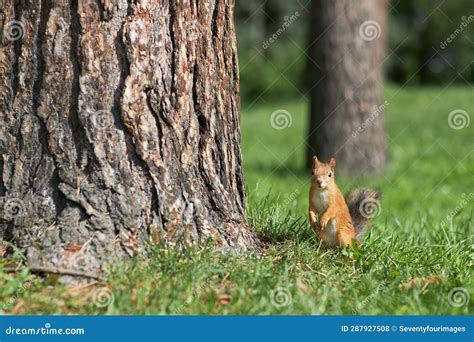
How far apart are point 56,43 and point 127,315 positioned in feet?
4.49

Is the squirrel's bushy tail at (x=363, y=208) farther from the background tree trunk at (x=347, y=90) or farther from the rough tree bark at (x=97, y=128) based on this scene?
the background tree trunk at (x=347, y=90)

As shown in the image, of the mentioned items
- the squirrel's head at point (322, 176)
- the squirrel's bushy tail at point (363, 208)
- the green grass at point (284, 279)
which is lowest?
the green grass at point (284, 279)

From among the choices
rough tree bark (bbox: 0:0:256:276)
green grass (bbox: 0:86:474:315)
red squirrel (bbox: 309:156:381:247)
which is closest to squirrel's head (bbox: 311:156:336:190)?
red squirrel (bbox: 309:156:381:247)

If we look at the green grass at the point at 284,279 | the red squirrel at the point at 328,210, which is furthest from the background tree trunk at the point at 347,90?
the red squirrel at the point at 328,210

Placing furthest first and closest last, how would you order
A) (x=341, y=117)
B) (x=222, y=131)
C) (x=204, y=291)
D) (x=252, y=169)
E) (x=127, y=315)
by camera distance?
1. (x=252, y=169)
2. (x=341, y=117)
3. (x=222, y=131)
4. (x=204, y=291)
5. (x=127, y=315)

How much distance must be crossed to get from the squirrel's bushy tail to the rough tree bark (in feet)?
3.79

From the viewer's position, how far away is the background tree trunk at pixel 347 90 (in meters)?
9.02

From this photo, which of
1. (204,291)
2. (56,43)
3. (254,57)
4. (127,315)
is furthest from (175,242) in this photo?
(254,57)

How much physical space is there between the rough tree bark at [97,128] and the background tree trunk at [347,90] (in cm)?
524

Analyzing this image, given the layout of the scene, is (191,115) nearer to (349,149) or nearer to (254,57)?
(349,149)

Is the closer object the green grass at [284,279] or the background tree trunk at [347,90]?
the green grass at [284,279]

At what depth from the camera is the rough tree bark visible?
3756mm

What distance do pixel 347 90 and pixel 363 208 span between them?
4527mm

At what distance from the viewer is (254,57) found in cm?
2453
